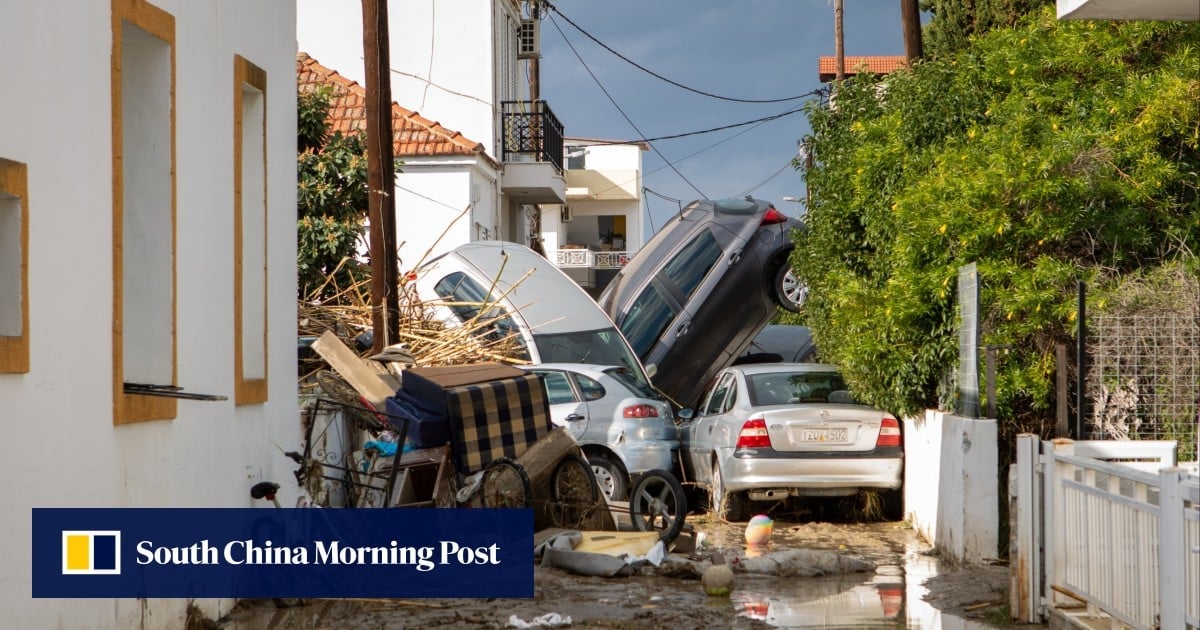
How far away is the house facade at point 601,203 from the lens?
6031 centimetres

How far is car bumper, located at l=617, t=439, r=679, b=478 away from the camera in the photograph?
49.5ft

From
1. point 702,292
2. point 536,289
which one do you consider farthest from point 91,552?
point 702,292

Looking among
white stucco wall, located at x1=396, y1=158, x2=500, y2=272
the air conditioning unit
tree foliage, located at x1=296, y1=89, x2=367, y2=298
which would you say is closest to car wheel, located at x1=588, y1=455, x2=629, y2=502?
tree foliage, located at x1=296, y1=89, x2=367, y2=298

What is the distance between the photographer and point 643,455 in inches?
597

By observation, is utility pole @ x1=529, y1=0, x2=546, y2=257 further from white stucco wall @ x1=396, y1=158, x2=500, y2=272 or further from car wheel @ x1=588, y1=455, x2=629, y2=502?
car wheel @ x1=588, y1=455, x2=629, y2=502

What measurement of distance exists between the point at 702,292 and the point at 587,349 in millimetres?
2122

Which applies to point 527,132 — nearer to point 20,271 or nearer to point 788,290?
point 788,290

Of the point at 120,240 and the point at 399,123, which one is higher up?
the point at 399,123

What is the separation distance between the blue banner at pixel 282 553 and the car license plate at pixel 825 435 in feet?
11.5

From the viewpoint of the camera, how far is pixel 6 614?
610 centimetres

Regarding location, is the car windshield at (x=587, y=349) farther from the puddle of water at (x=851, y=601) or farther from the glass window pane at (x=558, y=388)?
the puddle of water at (x=851, y=601)

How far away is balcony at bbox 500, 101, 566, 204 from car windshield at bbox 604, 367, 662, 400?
46.6ft

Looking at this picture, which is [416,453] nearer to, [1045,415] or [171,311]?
[171,311]

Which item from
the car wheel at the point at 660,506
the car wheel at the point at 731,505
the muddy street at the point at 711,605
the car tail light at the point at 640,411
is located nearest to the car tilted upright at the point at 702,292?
the car tail light at the point at 640,411
